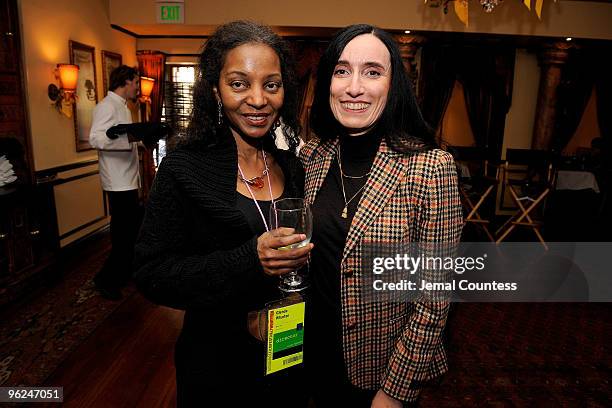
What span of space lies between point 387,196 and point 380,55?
433mm

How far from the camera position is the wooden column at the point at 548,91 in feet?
22.3

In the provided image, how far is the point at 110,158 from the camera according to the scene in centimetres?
387

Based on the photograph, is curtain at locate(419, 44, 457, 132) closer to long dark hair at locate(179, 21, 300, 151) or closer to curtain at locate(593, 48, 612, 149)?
curtain at locate(593, 48, 612, 149)

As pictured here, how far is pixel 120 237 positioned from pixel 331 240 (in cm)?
303

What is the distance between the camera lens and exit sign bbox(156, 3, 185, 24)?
5.78m

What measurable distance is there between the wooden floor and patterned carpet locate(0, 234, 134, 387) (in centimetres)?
11

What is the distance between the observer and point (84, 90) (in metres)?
5.27

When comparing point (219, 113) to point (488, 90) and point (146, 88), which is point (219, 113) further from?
point (488, 90)

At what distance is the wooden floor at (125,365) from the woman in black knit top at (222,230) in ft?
4.73

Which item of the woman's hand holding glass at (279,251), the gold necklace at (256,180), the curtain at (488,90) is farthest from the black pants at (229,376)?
the curtain at (488,90)

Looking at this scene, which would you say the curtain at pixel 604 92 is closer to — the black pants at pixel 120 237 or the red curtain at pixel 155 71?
the red curtain at pixel 155 71

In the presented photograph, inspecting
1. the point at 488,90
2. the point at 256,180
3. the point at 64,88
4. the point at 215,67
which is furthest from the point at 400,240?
the point at 488,90

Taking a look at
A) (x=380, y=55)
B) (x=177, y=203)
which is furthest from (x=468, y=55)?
(x=177, y=203)

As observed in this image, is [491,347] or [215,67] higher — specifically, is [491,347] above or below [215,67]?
below
